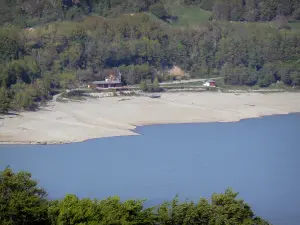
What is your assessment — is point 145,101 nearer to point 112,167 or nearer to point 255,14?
point 112,167

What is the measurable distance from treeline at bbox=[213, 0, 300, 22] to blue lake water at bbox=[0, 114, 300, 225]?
2288cm

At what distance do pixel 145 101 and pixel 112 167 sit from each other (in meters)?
12.1

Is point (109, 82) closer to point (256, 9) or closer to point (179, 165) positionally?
point (256, 9)

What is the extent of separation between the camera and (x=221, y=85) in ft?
141

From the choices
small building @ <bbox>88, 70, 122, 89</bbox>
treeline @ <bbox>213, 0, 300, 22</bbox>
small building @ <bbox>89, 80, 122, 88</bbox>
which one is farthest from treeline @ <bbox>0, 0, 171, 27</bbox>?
small building @ <bbox>89, 80, 122, 88</bbox>

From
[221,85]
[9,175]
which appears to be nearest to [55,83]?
[221,85]

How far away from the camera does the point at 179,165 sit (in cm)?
2475

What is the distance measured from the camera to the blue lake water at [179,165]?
70.9 feet

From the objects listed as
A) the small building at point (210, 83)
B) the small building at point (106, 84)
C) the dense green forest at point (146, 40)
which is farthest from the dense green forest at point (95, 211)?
the small building at point (210, 83)

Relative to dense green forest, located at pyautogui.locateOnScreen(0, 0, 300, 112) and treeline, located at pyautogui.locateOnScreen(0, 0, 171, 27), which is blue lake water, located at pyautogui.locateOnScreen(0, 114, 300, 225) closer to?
dense green forest, located at pyautogui.locateOnScreen(0, 0, 300, 112)

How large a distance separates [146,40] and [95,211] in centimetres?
3362

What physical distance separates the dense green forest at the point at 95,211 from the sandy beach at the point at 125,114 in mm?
12212

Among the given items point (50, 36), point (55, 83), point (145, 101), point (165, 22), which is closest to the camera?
point (145, 101)

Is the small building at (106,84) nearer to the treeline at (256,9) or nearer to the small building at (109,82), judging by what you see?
the small building at (109,82)
